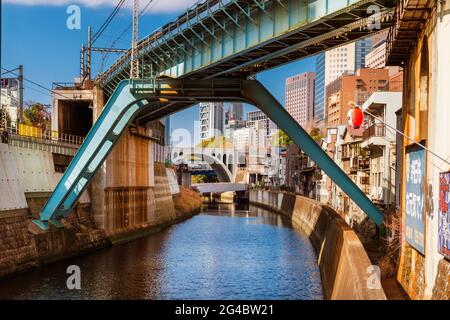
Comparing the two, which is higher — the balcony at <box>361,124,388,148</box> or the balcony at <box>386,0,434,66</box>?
the balcony at <box>386,0,434,66</box>

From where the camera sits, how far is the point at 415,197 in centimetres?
2150

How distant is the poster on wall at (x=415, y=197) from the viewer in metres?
20.0

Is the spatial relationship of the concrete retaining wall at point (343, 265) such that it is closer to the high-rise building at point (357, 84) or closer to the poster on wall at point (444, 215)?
the poster on wall at point (444, 215)

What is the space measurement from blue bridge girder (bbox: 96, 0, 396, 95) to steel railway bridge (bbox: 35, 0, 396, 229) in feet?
0.16

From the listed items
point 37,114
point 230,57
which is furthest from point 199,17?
point 37,114

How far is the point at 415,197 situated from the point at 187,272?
686 inches

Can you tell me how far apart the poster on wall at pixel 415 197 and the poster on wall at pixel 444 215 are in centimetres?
325

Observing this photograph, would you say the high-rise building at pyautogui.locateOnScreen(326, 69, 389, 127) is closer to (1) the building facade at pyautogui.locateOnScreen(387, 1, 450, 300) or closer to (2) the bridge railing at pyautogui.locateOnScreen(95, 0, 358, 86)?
(2) the bridge railing at pyautogui.locateOnScreen(95, 0, 358, 86)

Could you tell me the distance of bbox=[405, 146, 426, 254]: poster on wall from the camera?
65.7 feet

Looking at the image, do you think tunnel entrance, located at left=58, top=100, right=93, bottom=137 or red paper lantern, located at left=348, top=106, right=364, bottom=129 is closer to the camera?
red paper lantern, located at left=348, top=106, right=364, bottom=129

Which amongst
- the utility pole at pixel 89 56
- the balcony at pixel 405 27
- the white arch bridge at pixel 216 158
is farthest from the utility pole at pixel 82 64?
the white arch bridge at pixel 216 158

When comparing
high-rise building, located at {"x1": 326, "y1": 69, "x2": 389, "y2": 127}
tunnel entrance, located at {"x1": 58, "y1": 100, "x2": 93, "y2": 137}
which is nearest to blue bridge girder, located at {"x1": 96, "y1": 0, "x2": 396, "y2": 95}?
tunnel entrance, located at {"x1": 58, "y1": 100, "x2": 93, "y2": 137}
